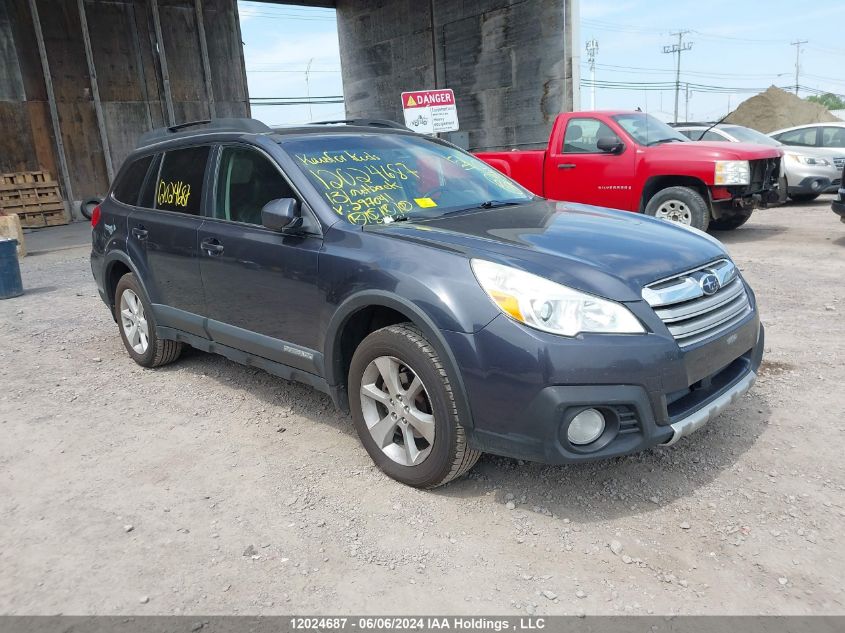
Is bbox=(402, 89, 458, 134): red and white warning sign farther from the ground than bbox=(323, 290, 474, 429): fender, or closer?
farther from the ground

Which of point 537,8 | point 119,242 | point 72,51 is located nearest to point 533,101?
point 537,8

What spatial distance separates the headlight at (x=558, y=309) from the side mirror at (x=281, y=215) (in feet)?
3.97

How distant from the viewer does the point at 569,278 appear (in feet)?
9.30

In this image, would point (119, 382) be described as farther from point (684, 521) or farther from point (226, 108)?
point (226, 108)

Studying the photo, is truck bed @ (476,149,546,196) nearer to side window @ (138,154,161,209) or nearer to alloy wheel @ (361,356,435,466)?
side window @ (138,154,161,209)

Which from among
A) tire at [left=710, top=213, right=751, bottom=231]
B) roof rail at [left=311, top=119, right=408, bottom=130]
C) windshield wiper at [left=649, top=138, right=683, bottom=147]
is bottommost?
tire at [left=710, top=213, right=751, bottom=231]

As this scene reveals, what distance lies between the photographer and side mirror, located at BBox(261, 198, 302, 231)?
343 centimetres

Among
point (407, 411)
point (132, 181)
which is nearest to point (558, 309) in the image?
point (407, 411)

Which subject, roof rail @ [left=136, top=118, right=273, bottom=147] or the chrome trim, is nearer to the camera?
the chrome trim

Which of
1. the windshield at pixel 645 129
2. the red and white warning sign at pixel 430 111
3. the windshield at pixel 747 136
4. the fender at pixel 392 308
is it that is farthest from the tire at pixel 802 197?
the fender at pixel 392 308

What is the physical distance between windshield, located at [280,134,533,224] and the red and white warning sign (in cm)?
607

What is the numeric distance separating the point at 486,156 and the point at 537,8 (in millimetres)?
8880

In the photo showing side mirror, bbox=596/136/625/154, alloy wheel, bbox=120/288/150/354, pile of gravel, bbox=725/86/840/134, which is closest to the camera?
alloy wheel, bbox=120/288/150/354

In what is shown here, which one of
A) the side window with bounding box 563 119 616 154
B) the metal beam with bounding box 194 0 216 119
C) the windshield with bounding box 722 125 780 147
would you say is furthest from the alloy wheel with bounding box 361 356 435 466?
the metal beam with bounding box 194 0 216 119
